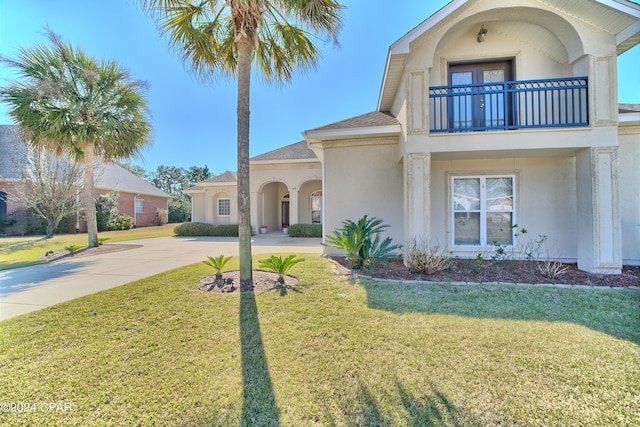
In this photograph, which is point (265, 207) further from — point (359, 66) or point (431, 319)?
point (431, 319)

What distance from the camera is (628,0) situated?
5.50m

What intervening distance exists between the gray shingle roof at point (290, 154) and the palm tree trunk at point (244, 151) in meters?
10.3

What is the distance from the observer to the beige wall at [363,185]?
320 inches

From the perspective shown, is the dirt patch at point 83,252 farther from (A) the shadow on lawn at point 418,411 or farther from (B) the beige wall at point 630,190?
(B) the beige wall at point 630,190

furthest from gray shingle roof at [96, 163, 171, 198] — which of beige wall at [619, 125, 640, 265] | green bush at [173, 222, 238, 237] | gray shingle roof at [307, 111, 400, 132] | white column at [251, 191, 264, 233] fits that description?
beige wall at [619, 125, 640, 265]

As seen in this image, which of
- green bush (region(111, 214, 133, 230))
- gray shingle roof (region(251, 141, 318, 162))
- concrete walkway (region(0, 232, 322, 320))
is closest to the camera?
concrete walkway (region(0, 232, 322, 320))

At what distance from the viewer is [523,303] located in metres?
4.39

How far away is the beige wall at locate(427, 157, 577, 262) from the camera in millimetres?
7086

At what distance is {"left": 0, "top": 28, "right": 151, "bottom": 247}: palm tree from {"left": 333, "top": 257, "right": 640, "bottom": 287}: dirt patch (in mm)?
10905

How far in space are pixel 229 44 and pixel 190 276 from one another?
235 inches

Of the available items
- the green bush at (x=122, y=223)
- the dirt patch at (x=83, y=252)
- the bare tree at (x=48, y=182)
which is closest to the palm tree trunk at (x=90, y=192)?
the dirt patch at (x=83, y=252)

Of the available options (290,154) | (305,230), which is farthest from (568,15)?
(290,154)

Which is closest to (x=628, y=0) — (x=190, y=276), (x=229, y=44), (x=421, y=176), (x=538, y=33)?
(x=538, y=33)

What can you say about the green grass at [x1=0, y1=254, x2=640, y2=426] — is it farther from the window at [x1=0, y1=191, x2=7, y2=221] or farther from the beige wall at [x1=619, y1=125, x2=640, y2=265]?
the window at [x1=0, y1=191, x2=7, y2=221]
